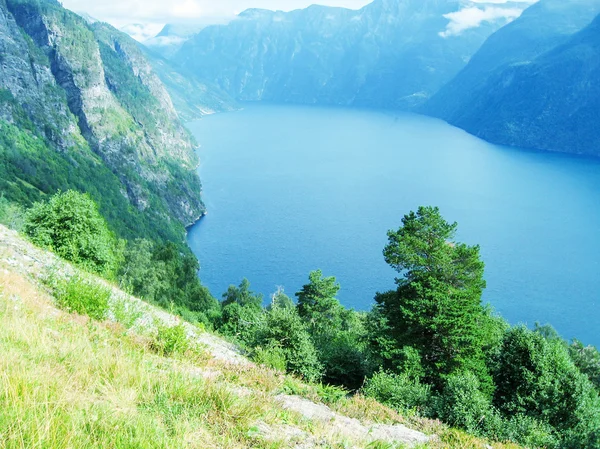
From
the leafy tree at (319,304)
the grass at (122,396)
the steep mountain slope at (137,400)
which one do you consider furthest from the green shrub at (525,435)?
the leafy tree at (319,304)

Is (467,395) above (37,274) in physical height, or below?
above

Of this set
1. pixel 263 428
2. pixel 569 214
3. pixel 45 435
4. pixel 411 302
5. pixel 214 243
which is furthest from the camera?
pixel 569 214

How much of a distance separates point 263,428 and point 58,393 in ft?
8.85

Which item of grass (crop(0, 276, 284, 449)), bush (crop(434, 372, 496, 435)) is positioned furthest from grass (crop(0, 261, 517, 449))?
bush (crop(434, 372, 496, 435))

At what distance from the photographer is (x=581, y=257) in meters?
108

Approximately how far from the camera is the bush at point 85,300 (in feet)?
36.9

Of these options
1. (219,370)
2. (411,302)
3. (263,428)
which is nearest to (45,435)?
(263,428)

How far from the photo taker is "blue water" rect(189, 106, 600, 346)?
91.9 m

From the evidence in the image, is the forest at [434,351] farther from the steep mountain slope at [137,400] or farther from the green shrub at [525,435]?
the steep mountain slope at [137,400]

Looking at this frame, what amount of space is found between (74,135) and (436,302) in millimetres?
155965

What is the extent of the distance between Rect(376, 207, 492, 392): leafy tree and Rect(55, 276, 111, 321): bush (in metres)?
15.5

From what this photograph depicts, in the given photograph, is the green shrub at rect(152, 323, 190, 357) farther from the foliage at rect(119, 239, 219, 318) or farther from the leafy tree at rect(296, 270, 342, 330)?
the foliage at rect(119, 239, 219, 318)

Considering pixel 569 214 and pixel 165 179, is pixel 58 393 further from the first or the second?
pixel 165 179

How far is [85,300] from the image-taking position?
11461 mm
